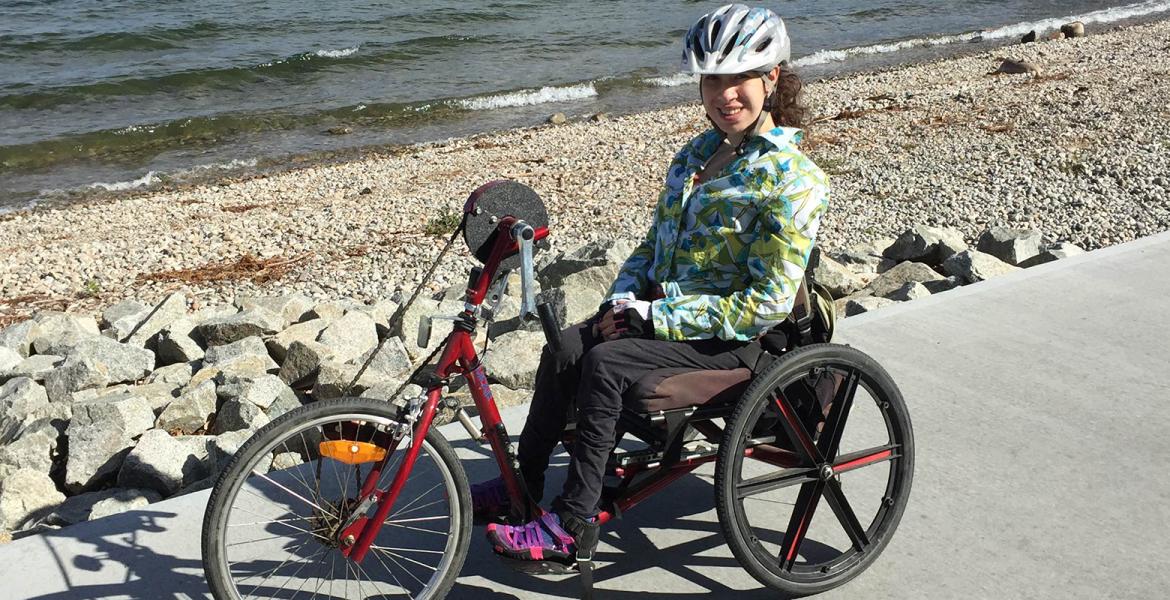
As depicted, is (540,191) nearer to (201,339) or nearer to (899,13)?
(201,339)

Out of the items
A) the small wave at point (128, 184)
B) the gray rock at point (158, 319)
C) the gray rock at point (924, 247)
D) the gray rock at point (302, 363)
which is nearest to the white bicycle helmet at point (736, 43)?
the gray rock at point (302, 363)

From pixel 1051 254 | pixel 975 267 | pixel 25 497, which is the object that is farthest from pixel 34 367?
pixel 1051 254

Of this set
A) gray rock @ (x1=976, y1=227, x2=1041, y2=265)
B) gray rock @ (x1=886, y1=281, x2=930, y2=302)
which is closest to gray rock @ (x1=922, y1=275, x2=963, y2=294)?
gray rock @ (x1=886, y1=281, x2=930, y2=302)

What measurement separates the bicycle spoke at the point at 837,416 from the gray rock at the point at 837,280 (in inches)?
133

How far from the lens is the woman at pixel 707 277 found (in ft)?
9.23

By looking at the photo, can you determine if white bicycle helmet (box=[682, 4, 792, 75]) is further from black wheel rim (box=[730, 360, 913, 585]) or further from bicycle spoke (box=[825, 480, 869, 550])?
bicycle spoke (box=[825, 480, 869, 550])

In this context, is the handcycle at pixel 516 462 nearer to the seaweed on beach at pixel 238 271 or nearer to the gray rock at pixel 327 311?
the gray rock at pixel 327 311

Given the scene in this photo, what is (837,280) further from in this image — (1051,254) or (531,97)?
(531,97)

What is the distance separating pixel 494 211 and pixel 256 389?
2.62m

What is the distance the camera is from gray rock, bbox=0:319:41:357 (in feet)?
20.9

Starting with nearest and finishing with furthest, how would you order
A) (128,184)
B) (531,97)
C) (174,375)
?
(174,375) → (128,184) → (531,97)

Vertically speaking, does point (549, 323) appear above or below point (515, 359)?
above

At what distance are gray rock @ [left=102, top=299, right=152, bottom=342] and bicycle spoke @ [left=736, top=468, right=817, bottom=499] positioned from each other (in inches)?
191

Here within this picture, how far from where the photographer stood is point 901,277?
20.6ft
